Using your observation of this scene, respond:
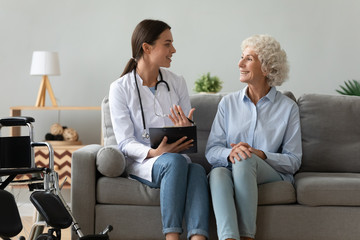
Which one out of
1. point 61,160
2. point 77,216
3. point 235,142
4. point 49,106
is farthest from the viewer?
point 49,106

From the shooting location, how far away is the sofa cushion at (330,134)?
3.37 metres

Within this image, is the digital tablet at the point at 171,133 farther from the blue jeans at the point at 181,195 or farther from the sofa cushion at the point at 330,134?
the sofa cushion at the point at 330,134

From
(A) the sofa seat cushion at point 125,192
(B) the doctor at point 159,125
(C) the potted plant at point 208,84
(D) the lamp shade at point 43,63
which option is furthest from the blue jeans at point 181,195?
(D) the lamp shade at point 43,63

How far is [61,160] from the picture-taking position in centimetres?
461

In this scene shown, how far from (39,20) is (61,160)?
138cm

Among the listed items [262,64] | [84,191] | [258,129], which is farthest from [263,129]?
[84,191]

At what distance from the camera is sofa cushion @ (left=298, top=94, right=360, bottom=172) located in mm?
3373

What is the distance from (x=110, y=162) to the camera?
2926 mm

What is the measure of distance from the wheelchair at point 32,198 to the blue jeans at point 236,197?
0.51 m

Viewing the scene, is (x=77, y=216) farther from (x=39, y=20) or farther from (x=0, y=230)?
(x=39, y=20)

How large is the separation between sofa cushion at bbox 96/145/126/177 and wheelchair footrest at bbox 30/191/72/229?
509mm

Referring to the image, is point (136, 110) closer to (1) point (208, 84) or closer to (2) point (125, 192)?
(2) point (125, 192)

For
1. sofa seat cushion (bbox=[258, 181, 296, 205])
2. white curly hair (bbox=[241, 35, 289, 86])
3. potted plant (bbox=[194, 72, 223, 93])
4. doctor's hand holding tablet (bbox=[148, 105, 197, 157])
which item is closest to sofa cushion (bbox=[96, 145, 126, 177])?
doctor's hand holding tablet (bbox=[148, 105, 197, 157])

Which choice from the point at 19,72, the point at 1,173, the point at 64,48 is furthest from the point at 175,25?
the point at 1,173
